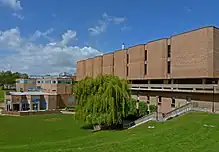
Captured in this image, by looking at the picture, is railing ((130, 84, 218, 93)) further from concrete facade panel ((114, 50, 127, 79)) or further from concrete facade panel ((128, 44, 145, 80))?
concrete facade panel ((114, 50, 127, 79))

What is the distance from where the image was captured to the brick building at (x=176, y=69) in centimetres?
2723

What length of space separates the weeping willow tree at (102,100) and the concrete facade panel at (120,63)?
15.6m

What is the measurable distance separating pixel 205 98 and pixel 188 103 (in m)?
1.99

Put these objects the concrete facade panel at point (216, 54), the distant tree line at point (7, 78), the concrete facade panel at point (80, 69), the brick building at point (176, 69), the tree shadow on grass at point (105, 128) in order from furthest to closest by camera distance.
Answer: the distant tree line at point (7, 78) → the concrete facade panel at point (80, 69) → the brick building at point (176, 69) → the concrete facade panel at point (216, 54) → the tree shadow on grass at point (105, 128)

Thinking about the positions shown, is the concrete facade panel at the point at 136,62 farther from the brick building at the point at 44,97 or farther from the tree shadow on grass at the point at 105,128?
the brick building at the point at 44,97

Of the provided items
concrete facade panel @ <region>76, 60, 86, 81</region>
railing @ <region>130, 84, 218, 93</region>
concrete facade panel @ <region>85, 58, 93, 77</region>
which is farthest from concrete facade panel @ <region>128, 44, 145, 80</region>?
concrete facade panel @ <region>76, 60, 86, 81</region>

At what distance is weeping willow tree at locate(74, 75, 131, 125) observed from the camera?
25.7 m

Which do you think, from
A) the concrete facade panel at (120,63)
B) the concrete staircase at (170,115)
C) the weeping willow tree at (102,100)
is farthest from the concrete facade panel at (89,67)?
the concrete staircase at (170,115)

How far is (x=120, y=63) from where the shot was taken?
147 feet

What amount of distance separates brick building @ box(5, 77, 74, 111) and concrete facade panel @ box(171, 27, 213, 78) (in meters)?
28.8

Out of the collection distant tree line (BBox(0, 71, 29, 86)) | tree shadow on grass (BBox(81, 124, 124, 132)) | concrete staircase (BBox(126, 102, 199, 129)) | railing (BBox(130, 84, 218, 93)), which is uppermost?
distant tree line (BBox(0, 71, 29, 86))

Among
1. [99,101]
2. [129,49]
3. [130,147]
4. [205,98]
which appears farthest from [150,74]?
[130,147]

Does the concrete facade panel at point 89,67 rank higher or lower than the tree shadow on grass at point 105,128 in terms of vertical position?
higher

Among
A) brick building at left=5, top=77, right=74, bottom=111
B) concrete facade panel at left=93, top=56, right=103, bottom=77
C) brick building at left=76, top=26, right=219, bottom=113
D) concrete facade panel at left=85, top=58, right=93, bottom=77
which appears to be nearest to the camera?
brick building at left=76, top=26, right=219, bottom=113
